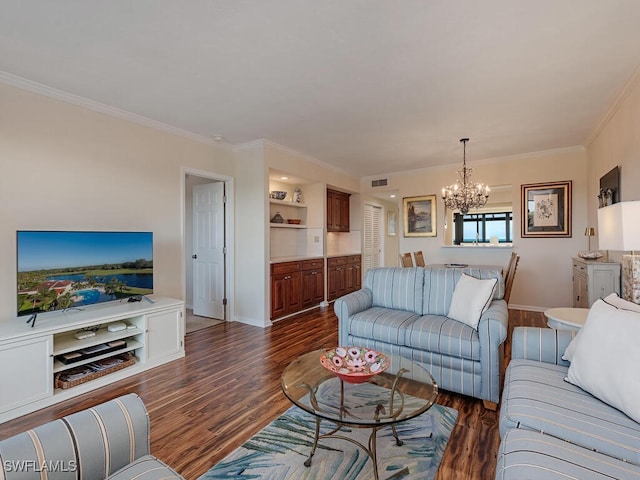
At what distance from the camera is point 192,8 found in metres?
1.86

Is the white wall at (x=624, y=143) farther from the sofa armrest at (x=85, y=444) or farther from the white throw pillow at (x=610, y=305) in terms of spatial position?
the sofa armrest at (x=85, y=444)

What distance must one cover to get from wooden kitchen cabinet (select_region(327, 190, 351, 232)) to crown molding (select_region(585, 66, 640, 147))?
3955 millimetres

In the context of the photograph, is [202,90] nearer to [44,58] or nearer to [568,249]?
[44,58]

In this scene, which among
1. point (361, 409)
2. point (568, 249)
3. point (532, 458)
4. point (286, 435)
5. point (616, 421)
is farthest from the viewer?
point (568, 249)

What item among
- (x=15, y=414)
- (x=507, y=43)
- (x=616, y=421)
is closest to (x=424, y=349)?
(x=616, y=421)

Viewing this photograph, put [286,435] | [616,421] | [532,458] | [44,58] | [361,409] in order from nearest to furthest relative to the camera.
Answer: [532,458], [616,421], [361,409], [286,435], [44,58]

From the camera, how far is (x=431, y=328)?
2.52 metres

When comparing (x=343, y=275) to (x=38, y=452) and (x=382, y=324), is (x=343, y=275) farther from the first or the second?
(x=38, y=452)

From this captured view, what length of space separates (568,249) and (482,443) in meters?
4.34

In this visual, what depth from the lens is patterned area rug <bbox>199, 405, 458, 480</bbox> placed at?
1658 millimetres

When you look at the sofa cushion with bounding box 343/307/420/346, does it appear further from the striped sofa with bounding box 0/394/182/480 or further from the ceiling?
the ceiling

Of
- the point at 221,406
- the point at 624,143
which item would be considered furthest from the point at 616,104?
the point at 221,406

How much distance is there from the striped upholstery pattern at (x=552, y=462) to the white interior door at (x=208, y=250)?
4.12 m

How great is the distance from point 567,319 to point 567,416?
126 cm
